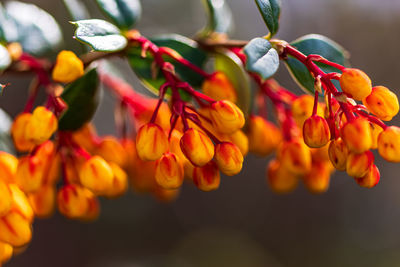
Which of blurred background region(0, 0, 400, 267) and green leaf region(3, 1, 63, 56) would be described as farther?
blurred background region(0, 0, 400, 267)

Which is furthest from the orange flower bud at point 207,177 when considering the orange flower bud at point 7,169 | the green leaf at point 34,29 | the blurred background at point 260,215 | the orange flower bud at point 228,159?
the blurred background at point 260,215

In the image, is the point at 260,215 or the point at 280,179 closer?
the point at 280,179

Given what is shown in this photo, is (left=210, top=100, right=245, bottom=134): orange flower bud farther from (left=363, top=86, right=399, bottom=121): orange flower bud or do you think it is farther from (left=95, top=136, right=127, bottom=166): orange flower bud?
(left=95, top=136, right=127, bottom=166): orange flower bud

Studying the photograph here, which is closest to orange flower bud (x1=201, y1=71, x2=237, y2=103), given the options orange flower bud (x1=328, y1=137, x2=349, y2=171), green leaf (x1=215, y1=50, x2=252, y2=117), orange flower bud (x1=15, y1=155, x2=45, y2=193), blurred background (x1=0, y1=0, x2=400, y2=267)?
green leaf (x1=215, y1=50, x2=252, y2=117)

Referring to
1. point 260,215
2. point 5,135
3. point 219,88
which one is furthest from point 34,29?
point 260,215

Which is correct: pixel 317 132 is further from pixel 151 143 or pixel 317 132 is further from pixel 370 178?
pixel 151 143

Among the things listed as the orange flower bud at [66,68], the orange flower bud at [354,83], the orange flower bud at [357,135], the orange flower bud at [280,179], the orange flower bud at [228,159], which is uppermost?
the orange flower bud at [354,83]

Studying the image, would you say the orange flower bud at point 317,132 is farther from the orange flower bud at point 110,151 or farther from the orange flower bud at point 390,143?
the orange flower bud at point 110,151
